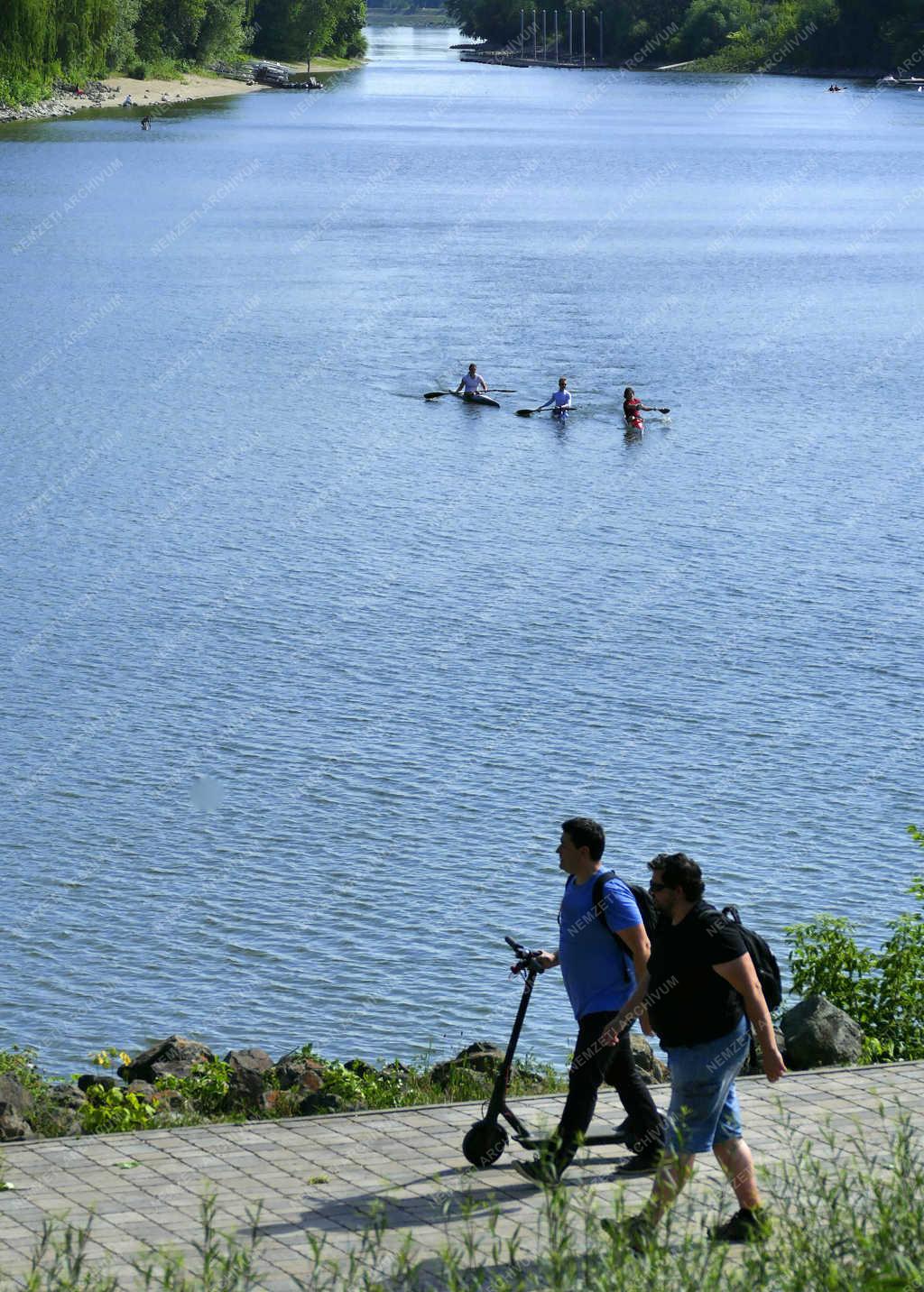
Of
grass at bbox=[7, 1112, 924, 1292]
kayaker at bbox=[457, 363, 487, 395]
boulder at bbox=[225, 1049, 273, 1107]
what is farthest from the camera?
kayaker at bbox=[457, 363, 487, 395]

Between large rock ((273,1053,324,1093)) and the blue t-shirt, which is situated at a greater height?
the blue t-shirt

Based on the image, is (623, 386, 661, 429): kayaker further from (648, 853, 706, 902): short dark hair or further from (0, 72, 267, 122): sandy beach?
(0, 72, 267, 122): sandy beach

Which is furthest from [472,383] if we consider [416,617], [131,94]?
[131,94]

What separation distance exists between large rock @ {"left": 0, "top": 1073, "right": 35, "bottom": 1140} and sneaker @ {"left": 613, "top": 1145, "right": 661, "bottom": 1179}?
3.86m

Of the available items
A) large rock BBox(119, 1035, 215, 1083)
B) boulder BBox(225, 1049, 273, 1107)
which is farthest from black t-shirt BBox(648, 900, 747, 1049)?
large rock BBox(119, 1035, 215, 1083)

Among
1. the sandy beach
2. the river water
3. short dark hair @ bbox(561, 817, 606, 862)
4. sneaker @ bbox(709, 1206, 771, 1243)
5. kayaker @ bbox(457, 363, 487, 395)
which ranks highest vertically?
the sandy beach

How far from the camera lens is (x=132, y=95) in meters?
152

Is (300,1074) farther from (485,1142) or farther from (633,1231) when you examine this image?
(633,1231)

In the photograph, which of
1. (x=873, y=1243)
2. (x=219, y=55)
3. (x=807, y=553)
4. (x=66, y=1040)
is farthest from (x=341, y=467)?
(x=219, y=55)

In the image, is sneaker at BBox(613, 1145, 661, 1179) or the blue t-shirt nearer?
the blue t-shirt

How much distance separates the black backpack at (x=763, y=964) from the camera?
9.79 meters

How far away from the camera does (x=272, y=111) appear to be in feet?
508

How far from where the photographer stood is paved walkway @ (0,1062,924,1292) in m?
9.94

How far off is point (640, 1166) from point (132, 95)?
495ft
